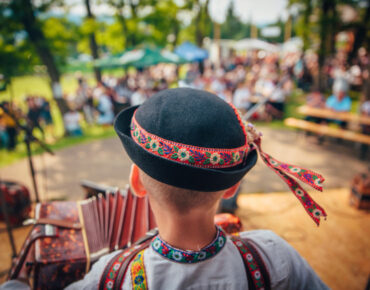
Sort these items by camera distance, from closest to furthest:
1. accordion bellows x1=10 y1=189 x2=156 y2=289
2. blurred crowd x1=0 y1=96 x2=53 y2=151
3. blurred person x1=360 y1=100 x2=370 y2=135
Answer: accordion bellows x1=10 y1=189 x2=156 y2=289, blurred person x1=360 y1=100 x2=370 y2=135, blurred crowd x1=0 y1=96 x2=53 y2=151

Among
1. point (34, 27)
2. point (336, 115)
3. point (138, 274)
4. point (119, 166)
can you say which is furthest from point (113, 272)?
point (34, 27)

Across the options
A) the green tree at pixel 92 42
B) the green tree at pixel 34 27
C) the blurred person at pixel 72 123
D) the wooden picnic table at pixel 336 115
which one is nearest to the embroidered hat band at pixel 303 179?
the wooden picnic table at pixel 336 115

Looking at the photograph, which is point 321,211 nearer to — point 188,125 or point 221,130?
point 221,130

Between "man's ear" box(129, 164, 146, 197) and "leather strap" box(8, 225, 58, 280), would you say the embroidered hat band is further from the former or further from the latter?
"leather strap" box(8, 225, 58, 280)

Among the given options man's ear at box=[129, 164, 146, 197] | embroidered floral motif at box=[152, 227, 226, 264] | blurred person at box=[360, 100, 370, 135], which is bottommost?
blurred person at box=[360, 100, 370, 135]

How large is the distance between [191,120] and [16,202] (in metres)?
3.90

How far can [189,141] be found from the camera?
0.83m

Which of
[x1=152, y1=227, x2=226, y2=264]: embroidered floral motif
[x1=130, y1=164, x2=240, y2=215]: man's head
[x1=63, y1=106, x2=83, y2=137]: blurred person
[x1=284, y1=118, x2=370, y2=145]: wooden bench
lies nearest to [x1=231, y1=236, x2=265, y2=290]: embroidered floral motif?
[x1=152, y1=227, x2=226, y2=264]: embroidered floral motif

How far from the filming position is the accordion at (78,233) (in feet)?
5.39

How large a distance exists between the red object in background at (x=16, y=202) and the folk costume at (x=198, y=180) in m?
3.32

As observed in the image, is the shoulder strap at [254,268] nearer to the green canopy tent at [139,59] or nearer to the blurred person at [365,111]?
the blurred person at [365,111]

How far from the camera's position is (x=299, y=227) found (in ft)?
11.4

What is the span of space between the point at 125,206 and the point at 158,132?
1.33 m

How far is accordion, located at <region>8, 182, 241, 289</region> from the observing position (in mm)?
1643
